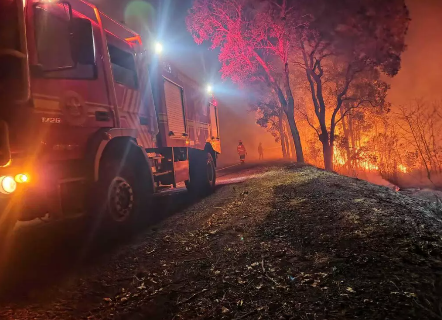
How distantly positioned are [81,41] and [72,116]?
3.31 feet

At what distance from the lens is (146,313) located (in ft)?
7.50

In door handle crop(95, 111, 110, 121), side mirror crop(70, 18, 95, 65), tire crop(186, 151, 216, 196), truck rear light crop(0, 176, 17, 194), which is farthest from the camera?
tire crop(186, 151, 216, 196)

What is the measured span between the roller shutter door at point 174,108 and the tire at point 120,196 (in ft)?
7.39

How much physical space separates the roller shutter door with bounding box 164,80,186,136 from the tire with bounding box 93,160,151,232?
2.25 m

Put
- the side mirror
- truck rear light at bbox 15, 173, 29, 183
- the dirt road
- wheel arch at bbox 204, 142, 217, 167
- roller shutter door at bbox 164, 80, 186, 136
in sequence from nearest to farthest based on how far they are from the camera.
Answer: the dirt road < truck rear light at bbox 15, 173, 29, 183 < the side mirror < roller shutter door at bbox 164, 80, 186, 136 < wheel arch at bbox 204, 142, 217, 167

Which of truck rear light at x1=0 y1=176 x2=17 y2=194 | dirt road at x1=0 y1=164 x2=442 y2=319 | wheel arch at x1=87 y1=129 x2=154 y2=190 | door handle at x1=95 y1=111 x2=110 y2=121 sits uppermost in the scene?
door handle at x1=95 y1=111 x2=110 y2=121

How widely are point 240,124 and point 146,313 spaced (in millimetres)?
57663

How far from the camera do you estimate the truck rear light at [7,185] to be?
3.34 m

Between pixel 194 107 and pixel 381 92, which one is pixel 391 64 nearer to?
pixel 381 92

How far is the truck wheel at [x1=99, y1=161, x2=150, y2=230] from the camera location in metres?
4.46

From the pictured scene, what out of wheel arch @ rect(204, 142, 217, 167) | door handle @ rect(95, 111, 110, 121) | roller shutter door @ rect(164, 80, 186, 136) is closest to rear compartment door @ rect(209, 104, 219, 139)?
wheel arch @ rect(204, 142, 217, 167)

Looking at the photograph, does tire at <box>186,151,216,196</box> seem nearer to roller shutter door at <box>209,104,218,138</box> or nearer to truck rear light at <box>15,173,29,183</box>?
roller shutter door at <box>209,104,218,138</box>

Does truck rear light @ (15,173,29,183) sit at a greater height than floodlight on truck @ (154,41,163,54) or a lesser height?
lesser

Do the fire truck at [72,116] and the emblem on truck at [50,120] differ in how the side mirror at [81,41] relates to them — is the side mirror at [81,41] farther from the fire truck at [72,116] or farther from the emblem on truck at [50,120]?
the emblem on truck at [50,120]
